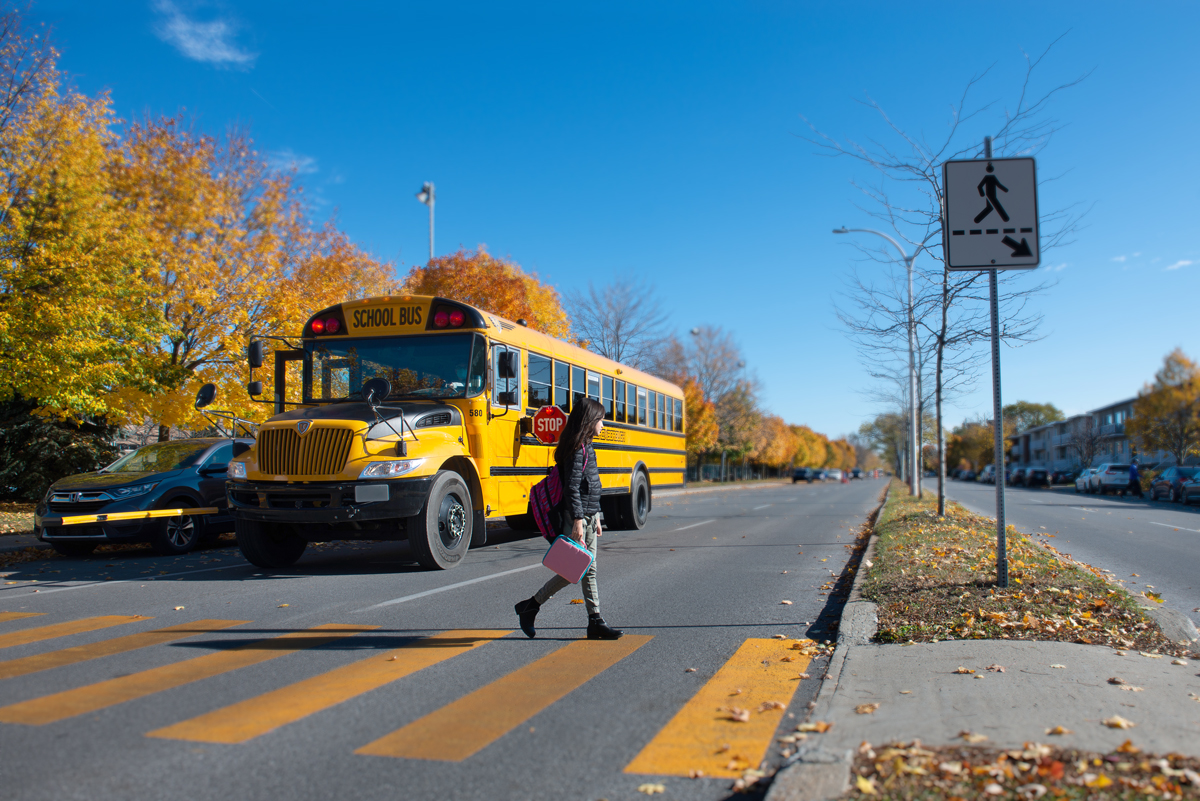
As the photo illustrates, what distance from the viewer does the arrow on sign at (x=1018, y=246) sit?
271 inches

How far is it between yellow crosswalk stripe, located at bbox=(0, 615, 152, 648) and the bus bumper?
7.44 feet

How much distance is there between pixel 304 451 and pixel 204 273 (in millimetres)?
12130

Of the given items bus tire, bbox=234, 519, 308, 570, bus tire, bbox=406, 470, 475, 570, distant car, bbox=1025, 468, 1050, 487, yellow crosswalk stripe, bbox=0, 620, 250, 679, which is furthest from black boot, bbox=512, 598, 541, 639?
distant car, bbox=1025, 468, 1050, 487

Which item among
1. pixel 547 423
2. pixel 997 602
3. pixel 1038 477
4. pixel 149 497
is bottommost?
pixel 1038 477

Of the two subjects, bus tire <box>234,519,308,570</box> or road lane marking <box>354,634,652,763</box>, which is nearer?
road lane marking <box>354,634,652,763</box>

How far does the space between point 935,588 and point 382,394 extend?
6.01 metres

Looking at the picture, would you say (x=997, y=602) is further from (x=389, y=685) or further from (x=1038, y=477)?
(x=1038, y=477)

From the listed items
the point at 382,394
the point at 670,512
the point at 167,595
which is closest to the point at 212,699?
the point at 167,595

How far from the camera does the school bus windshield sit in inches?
407

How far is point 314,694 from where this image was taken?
4.58m

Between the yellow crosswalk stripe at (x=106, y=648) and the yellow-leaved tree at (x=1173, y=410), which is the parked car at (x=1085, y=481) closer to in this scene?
the yellow-leaved tree at (x=1173, y=410)

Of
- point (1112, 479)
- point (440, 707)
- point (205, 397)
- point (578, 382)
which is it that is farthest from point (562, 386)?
point (1112, 479)

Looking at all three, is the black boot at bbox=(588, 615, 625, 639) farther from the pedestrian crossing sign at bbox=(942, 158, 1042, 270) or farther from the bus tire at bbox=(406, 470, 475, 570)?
the pedestrian crossing sign at bbox=(942, 158, 1042, 270)

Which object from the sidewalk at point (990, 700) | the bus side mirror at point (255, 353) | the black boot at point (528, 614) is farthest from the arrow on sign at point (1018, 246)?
the bus side mirror at point (255, 353)
